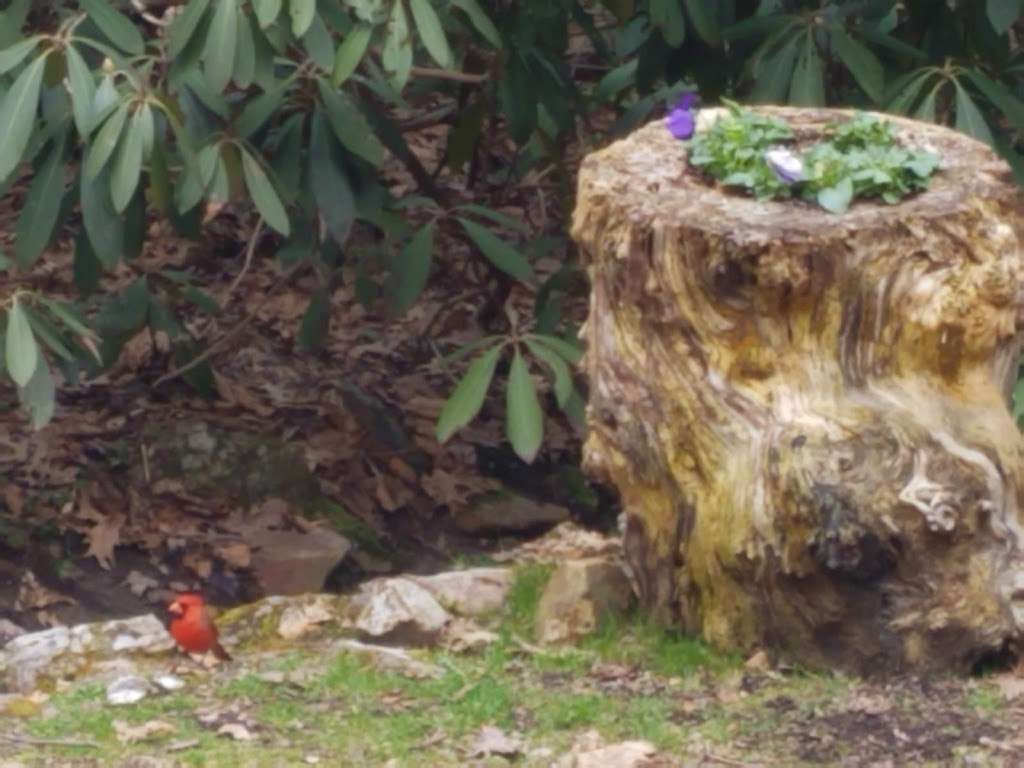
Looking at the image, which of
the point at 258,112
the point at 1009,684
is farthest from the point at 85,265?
the point at 1009,684

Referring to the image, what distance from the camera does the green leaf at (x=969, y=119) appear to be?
242 inches

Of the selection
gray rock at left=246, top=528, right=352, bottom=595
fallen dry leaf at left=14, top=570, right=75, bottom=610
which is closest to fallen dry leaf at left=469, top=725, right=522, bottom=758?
gray rock at left=246, top=528, right=352, bottom=595

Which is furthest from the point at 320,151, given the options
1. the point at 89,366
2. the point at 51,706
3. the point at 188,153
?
the point at 51,706

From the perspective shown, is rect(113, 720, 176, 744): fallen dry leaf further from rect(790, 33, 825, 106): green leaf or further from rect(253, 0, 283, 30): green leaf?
rect(790, 33, 825, 106): green leaf

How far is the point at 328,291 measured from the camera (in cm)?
841

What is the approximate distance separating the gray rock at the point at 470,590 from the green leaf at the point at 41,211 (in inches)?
59.3

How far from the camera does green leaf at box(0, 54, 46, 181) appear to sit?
541cm

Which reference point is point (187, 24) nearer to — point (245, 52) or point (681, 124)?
point (245, 52)

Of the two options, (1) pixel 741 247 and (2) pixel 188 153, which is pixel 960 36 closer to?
(1) pixel 741 247

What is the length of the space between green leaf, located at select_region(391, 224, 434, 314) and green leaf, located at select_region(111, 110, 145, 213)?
2042 mm

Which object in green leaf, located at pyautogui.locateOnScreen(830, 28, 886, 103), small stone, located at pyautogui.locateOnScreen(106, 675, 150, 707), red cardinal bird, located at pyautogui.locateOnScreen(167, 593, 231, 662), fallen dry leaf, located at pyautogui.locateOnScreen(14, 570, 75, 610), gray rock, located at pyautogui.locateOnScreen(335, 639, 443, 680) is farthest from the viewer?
fallen dry leaf, located at pyautogui.locateOnScreen(14, 570, 75, 610)

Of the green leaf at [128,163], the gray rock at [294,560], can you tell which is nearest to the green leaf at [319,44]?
the green leaf at [128,163]

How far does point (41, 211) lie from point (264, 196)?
0.72m

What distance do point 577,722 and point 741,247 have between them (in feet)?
3.87
